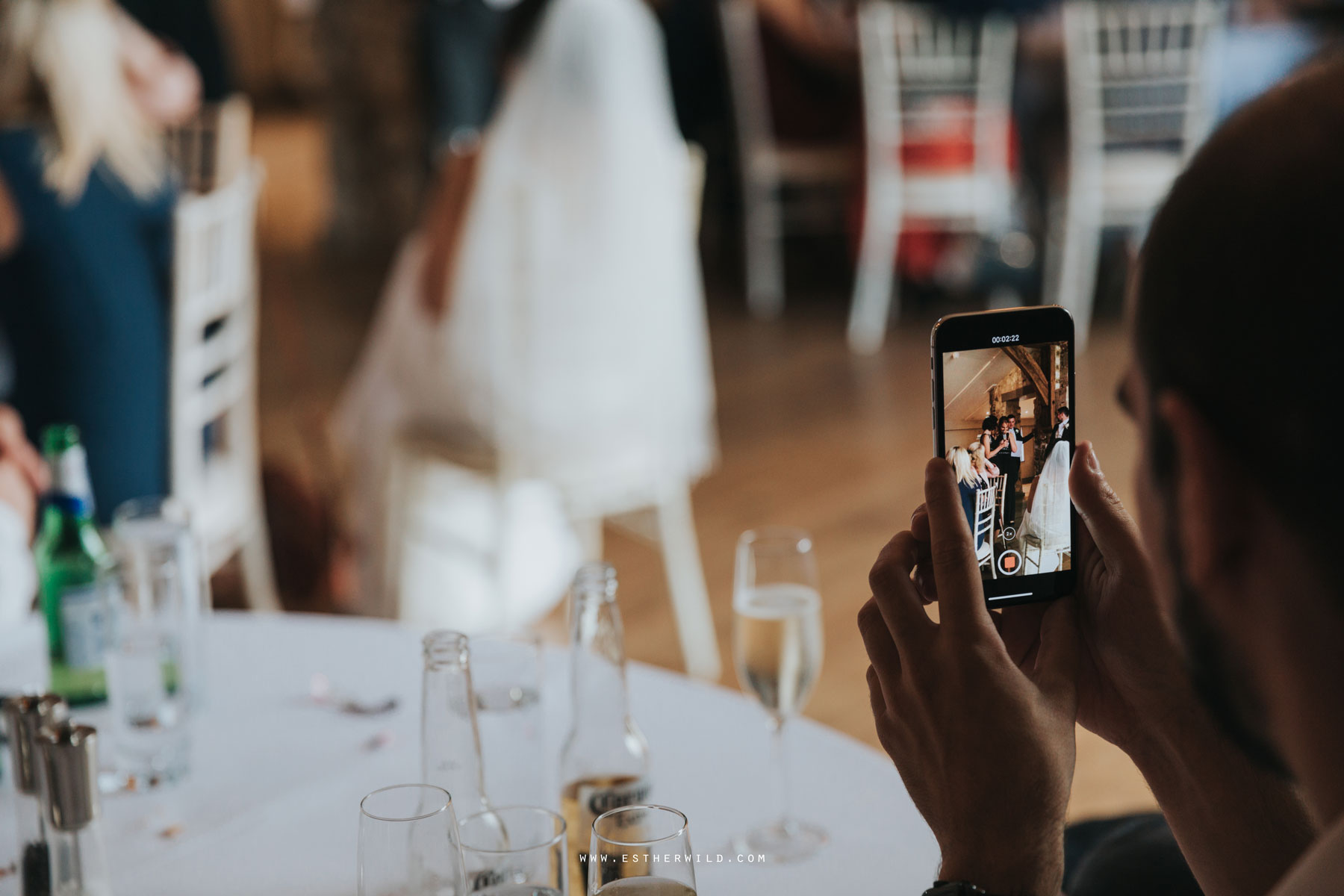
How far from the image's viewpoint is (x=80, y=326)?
1944 mm

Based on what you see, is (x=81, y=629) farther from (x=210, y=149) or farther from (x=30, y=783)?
(x=210, y=149)

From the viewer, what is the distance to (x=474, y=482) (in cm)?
233

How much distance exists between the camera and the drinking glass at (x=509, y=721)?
2.60 ft

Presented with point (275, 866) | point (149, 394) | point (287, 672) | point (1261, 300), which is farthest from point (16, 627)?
point (1261, 300)

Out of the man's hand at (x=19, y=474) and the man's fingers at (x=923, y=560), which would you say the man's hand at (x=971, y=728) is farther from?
the man's hand at (x=19, y=474)

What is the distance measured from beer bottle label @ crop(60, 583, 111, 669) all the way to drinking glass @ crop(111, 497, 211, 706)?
0.05m

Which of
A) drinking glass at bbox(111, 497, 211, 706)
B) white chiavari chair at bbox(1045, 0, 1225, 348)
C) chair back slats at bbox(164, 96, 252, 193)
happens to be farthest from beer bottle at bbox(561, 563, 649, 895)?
white chiavari chair at bbox(1045, 0, 1225, 348)

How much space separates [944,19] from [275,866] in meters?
4.40

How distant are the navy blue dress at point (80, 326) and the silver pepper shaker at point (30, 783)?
1.30m

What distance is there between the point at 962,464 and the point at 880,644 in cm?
10

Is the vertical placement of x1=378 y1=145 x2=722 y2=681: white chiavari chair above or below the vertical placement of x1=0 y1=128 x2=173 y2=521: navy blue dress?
below

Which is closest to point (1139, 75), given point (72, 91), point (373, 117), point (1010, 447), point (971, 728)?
point (72, 91)

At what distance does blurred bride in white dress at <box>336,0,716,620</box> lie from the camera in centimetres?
205

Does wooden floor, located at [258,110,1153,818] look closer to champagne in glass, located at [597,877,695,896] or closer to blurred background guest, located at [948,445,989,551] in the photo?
blurred background guest, located at [948,445,989,551]
